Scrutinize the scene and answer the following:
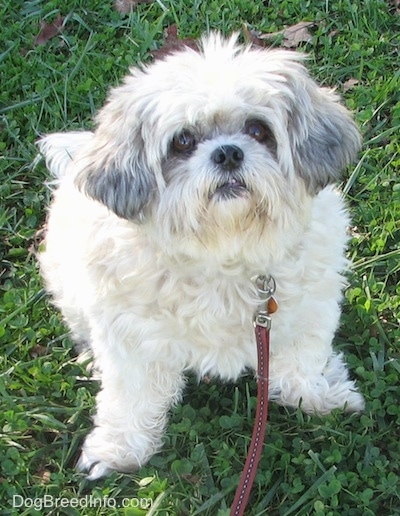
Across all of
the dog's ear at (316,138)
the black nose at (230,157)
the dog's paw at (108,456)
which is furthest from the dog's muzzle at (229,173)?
the dog's paw at (108,456)

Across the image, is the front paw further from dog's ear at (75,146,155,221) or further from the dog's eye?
the dog's eye

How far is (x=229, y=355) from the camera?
2859 mm

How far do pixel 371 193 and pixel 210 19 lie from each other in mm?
1437

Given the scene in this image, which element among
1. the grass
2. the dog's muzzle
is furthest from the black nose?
the grass

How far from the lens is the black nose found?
2.33 metres

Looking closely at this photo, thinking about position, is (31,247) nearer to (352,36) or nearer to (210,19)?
(210,19)

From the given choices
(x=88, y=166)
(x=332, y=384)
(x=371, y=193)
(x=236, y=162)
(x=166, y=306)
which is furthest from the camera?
(x=371, y=193)

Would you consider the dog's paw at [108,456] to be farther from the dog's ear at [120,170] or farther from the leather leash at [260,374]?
the dog's ear at [120,170]

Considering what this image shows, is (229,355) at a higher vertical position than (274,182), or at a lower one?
lower

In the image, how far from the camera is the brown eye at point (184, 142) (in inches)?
96.6

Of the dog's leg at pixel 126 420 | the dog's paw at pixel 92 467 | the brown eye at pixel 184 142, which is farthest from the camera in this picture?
the dog's paw at pixel 92 467

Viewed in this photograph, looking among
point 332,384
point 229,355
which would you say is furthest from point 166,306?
point 332,384

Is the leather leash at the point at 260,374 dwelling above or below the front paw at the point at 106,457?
above

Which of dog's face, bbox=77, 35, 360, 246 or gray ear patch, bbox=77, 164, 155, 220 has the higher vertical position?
dog's face, bbox=77, 35, 360, 246
